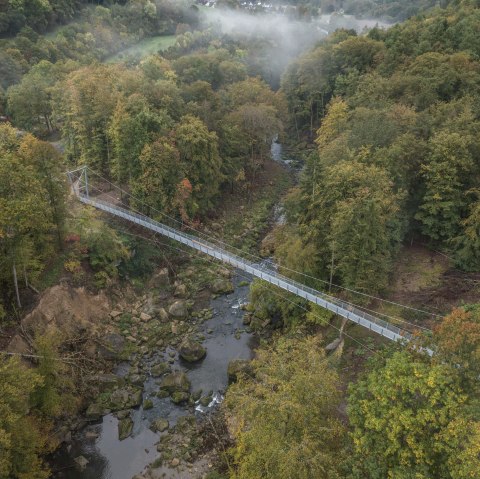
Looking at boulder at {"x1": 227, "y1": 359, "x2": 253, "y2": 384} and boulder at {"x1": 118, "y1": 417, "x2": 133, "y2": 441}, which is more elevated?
boulder at {"x1": 227, "y1": 359, "x2": 253, "y2": 384}

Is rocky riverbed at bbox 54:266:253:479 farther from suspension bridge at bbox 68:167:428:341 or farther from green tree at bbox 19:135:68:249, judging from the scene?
green tree at bbox 19:135:68:249

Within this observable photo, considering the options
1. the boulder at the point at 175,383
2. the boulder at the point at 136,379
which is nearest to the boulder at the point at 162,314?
the boulder at the point at 136,379

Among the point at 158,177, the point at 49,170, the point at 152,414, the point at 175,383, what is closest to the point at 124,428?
→ the point at 152,414

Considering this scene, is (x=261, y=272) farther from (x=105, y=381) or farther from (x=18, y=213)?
(x=18, y=213)

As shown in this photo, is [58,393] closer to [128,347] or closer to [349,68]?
[128,347]

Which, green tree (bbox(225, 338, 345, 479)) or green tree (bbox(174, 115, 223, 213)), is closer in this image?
green tree (bbox(225, 338, 345, 479))

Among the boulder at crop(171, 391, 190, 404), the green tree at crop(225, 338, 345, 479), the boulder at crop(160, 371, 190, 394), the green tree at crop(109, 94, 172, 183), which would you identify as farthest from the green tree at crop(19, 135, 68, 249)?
the green tree at crop(225, 338, 345, 479)

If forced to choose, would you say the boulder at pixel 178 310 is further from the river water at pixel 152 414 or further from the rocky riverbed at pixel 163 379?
the river water at pixel 152 414
